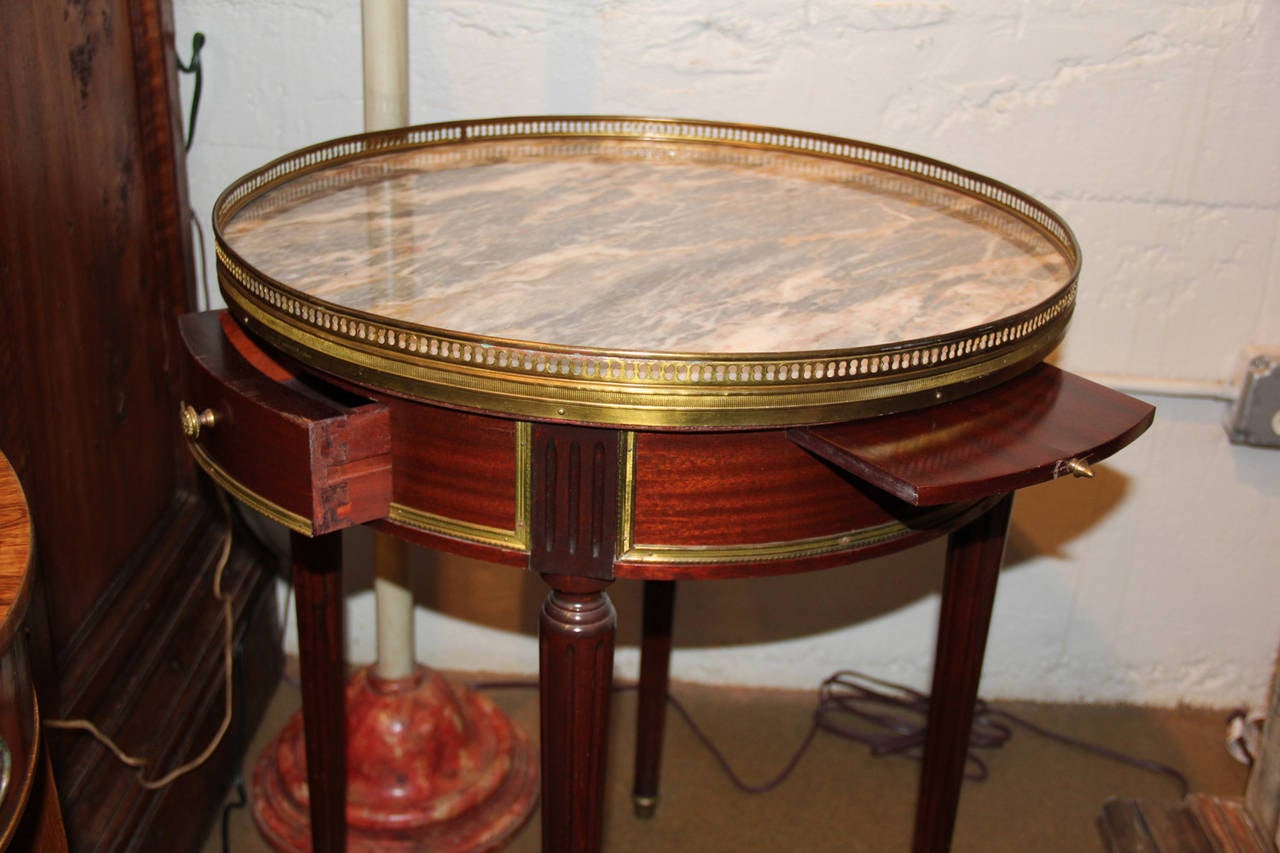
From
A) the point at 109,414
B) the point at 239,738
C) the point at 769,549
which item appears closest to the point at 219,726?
the point at 239,738

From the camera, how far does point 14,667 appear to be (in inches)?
29.4

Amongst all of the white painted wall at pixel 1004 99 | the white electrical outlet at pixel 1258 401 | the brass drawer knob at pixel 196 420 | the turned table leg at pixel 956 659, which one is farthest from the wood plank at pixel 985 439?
the white electrical outlet at pixel 1258 401

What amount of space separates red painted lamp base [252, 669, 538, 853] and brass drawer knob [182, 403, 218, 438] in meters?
0.72

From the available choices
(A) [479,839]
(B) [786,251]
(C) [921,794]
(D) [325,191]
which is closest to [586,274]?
(B) [786,251]

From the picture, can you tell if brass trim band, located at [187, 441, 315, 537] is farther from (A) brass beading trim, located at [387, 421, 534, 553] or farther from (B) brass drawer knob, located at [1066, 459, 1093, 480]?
(B) brass drawer knob, located at [1066, 459, 1093, 480]

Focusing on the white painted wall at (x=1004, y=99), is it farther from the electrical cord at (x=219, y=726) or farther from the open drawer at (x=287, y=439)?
the open drawer at (x=287, y=439)

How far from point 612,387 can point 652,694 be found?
3.11ft

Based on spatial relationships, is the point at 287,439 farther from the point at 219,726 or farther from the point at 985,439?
the point at 219,726

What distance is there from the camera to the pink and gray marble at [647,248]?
987 mm

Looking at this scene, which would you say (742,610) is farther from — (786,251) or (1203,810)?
(786,251)

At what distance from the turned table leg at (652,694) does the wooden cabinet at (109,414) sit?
0.54 meters

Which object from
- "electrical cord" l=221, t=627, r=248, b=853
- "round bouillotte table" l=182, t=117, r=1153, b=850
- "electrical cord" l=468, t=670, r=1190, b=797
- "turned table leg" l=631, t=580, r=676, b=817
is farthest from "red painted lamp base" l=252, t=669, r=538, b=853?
"round bouillotte table" l=182, t=117, r=1153, b=850

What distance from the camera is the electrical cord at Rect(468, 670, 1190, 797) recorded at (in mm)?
1896

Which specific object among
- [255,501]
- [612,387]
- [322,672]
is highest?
[612,387]
